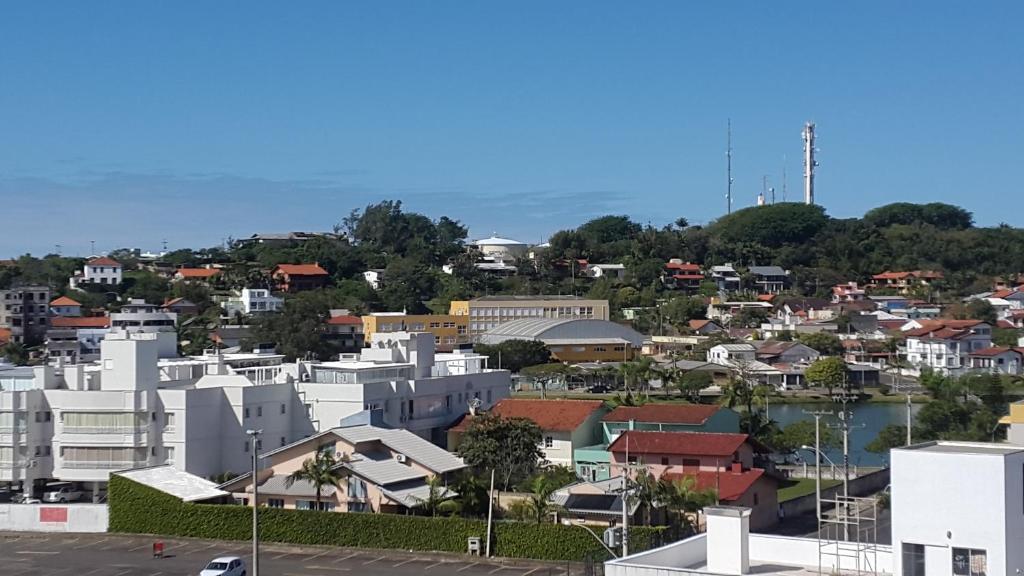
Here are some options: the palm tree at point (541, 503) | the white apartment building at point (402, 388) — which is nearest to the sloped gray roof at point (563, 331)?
the white apartment building at point (402, 388)

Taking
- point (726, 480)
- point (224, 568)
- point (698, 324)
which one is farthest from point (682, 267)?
point (224, 568)

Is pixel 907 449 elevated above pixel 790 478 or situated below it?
above

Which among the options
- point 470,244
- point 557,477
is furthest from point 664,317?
point 557,477

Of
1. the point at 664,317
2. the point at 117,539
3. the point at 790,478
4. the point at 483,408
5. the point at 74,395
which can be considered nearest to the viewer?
the point at 117,539

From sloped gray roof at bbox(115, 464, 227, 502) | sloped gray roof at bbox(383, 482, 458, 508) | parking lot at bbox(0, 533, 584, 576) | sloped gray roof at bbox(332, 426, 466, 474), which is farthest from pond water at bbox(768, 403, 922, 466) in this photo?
sloped gray roof at bbox(115, 464, 227, 502)

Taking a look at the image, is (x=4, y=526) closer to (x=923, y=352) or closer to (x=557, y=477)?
(x=557, y=477)

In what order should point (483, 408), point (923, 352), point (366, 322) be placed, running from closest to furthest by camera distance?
point (483, 408) → point (923, 352) → point (366, 322)

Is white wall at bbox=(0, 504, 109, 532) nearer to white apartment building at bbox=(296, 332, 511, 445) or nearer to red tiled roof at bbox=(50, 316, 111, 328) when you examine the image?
white apartment building at bbox=(296, 332, 511, 445)
